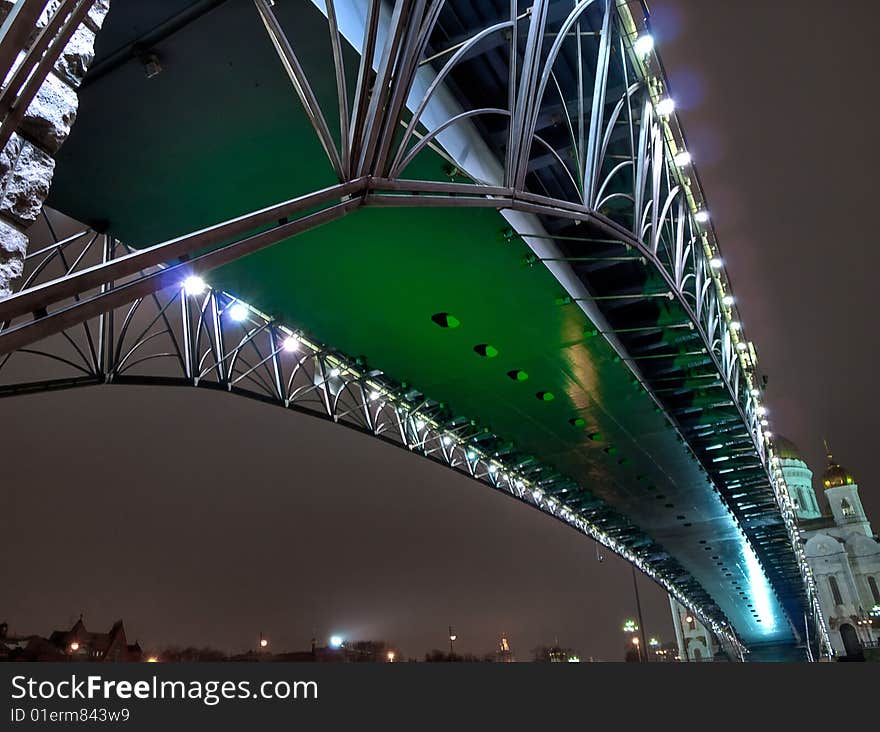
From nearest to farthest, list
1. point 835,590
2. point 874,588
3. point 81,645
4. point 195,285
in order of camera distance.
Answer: point 195,285 → point 81,645 → point 874,588 → point 835,590

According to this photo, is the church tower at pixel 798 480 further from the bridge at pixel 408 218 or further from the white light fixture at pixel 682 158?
the white light fixture at pixel 682 158

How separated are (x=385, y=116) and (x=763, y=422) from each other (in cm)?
3719

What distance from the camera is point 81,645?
194 feet

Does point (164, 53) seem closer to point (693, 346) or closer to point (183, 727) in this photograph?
point (183, 727)

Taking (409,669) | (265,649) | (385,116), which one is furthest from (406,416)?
(265,649)

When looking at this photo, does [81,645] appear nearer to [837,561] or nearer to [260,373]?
[260,373]

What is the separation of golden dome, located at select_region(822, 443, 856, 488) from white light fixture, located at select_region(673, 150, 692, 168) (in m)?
164

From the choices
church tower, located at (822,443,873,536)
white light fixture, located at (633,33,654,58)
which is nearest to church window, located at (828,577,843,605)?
church tower, located at (822,443,873,536)

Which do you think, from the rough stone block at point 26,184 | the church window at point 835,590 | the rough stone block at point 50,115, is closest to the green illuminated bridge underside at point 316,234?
the rough stone block at point 50,115

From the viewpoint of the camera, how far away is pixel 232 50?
7.56 m

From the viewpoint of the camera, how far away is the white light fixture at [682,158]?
17.4m

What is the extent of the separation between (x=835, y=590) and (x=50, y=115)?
162 meters

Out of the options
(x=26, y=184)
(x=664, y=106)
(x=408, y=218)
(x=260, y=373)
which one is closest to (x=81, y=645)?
(x=260, y=373)

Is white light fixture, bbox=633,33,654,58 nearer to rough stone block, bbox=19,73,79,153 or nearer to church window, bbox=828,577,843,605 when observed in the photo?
rough stone block, bbox=19,73,79,153
